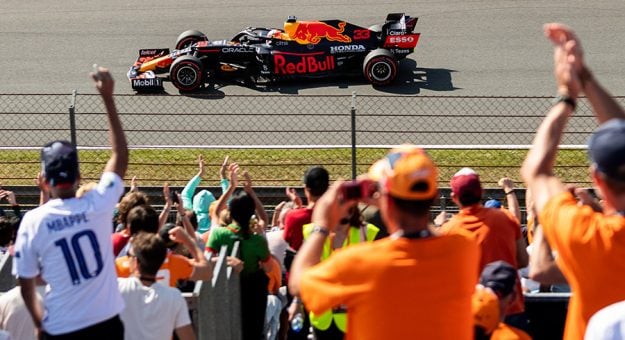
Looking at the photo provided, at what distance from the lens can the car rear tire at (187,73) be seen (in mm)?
16172

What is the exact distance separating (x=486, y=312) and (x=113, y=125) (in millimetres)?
2027

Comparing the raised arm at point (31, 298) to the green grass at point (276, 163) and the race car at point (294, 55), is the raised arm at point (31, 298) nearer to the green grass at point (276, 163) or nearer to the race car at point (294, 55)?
the green grass at point (276, 163)

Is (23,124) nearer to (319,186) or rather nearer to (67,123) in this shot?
(67,123)

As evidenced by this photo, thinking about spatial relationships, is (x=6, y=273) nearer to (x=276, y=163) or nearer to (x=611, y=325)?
(x=611, y=325)

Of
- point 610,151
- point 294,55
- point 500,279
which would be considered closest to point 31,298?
point 500,279

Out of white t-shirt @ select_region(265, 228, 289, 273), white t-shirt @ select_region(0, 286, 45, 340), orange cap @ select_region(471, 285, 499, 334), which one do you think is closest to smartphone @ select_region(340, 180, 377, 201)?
orange cap @ select_region(471, 285, 499, 334)

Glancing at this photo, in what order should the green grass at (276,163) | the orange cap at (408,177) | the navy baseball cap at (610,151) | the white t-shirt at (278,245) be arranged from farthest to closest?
the green grass at (276,163), the white t-shirt at (278,245), the orange cap at (408,177), the navy baseball cap at (610,151)

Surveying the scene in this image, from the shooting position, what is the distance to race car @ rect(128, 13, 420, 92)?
16281mm

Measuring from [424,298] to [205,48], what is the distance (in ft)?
42.6

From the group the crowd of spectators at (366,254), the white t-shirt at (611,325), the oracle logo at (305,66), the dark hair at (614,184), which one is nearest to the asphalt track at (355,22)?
the oracle logo at (305,66)

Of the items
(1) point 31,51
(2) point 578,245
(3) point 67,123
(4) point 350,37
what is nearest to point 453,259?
(2) point 578,245

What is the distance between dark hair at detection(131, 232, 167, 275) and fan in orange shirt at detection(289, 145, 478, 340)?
1622 mm

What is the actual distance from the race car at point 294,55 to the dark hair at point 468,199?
10.2 m

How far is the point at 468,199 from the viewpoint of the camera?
629 centimetres
